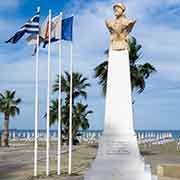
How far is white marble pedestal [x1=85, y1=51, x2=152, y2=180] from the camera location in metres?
15.5

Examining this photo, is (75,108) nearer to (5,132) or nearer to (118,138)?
(5,132)

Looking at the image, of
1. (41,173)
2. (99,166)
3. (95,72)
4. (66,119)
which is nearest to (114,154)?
(99,166)

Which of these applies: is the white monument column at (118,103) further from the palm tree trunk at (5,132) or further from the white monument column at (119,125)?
the palm tree trunk at (5,132)

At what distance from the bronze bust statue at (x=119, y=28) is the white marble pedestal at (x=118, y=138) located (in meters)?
0.25

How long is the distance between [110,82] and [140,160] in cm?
252

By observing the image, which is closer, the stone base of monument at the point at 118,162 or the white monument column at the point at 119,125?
the stone base of monument at the point at 118,162

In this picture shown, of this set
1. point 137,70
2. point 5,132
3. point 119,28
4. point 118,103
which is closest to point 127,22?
point 119,28

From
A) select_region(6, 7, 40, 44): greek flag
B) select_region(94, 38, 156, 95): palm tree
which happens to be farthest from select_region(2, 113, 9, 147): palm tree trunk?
select_region(6, 7, 40, 44): greek flag

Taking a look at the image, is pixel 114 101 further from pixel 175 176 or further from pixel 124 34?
pixel 175 176

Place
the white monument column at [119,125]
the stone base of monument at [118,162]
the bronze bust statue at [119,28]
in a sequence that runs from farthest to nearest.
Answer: the bronze bust statue at [119,28]
the white monument column at [119,125]
the stone base of monument at [118,162]

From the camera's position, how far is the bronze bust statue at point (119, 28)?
16719 millimetres

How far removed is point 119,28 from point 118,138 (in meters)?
3.47

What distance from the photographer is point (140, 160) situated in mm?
15766

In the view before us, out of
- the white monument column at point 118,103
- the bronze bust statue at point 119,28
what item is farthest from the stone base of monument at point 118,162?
the bronze bust statue at point 119,28
